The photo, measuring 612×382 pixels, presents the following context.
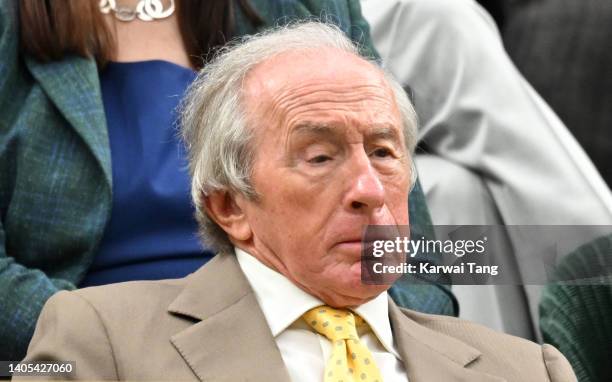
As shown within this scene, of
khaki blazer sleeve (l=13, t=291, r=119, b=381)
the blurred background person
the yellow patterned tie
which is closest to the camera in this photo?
khaki blazer sleeve (l=13, t=291, r=119, b=381)

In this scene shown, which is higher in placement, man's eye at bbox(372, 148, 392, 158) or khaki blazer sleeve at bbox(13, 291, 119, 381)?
man's eye at bbox(372, 148, 392, 158)

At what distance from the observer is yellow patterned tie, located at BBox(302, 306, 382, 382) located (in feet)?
7.98

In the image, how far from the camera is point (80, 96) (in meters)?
3.04

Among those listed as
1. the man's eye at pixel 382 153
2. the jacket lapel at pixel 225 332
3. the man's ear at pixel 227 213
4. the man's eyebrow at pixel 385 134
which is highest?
the man's eyebrow at pixel 385 134

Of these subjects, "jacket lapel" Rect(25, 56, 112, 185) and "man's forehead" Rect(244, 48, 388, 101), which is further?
"jacket lapel" Rect(25, 56, 112, 185)

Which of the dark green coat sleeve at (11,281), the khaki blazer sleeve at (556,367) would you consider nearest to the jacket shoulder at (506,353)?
the khaki blazer sleeve at (556,367)

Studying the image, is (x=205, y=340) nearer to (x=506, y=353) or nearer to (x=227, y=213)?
(x=227, y=213)

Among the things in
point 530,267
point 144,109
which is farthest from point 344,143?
point 530,267

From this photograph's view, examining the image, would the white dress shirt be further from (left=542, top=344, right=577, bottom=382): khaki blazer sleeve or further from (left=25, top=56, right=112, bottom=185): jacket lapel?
(left=25, top=56, right=112, bottom=185): jacket lapel

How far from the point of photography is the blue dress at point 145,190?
2.98m

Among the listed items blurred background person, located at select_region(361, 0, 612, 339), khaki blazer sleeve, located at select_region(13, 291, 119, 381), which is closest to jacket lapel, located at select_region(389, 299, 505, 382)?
khaki blazer sleeve, located at select_region(13, 291, 119, 381)

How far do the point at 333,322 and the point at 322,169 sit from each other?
0.28 m

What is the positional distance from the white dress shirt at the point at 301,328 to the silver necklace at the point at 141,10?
0.90 metres

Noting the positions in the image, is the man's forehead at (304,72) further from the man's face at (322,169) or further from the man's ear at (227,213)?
the man's ear at (227,213)
